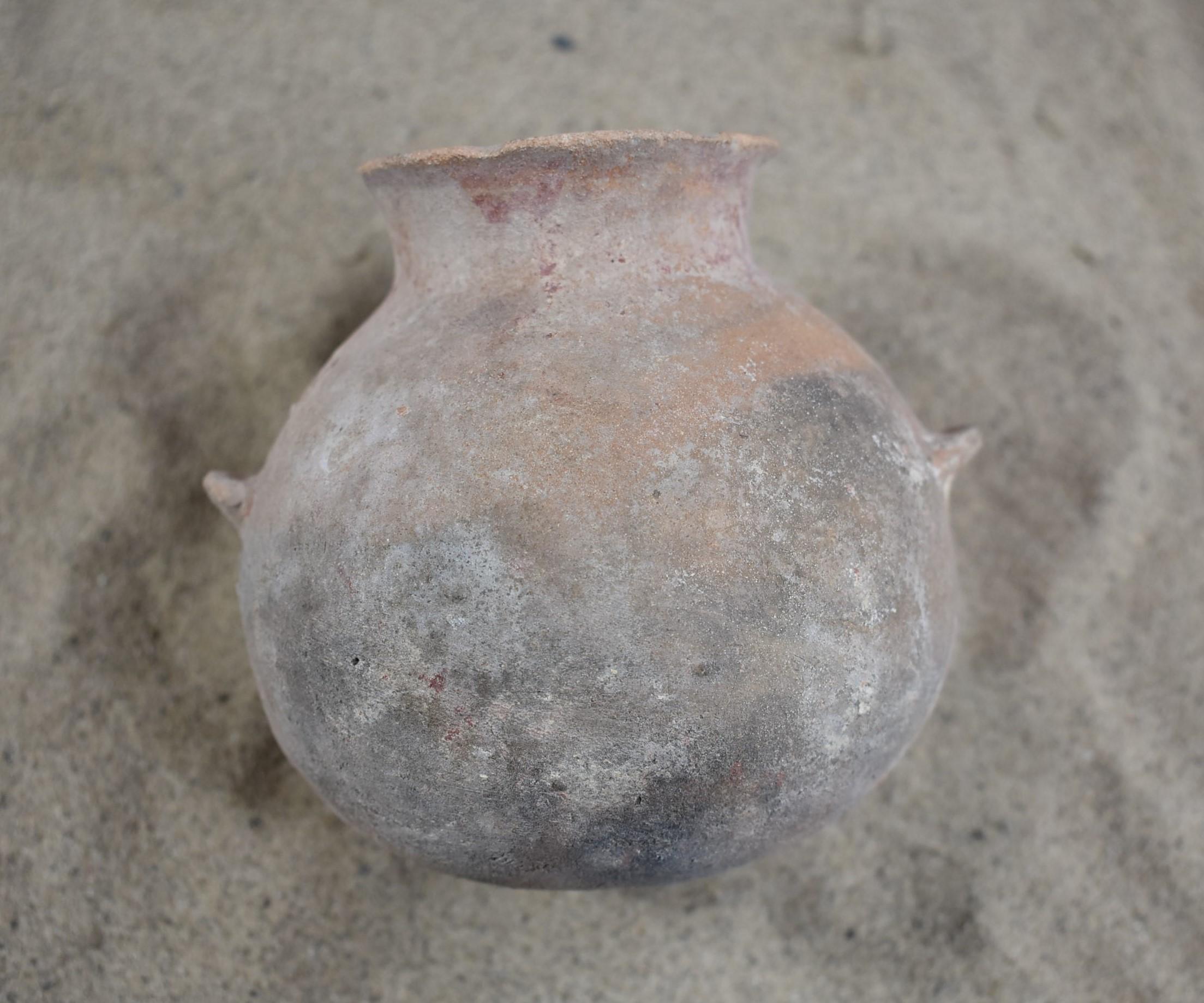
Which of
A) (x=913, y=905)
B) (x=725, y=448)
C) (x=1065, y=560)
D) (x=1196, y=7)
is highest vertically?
(x=1196, y=7)

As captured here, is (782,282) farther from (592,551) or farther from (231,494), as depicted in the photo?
(231,494)

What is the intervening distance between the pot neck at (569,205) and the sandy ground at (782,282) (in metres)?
0.56

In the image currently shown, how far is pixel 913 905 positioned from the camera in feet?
5.41

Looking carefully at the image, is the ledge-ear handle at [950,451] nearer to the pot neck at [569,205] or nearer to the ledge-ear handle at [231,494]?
the pot neck at [569,205]

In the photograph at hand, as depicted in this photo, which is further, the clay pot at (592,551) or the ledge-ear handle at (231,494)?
the ledge-ear handle at (231,494)

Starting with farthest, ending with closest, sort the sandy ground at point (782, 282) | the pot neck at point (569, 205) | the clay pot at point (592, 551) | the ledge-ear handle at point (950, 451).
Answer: the sandy ground at point (782, 282) < the ledge-ear handle at point (950, 451) < the pot neck at point (569, 205) < the clay pot at point (592, 551)

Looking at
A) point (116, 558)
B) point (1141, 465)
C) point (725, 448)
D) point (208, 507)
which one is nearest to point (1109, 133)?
point (1141, 465)

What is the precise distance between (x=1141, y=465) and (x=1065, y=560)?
23 centimetres

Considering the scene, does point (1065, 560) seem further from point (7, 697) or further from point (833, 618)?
point (7, 697)

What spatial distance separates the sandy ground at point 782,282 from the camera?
5.18 feet

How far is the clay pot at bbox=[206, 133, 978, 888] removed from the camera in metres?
1.00

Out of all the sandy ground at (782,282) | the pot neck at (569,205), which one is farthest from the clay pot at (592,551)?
the sandy ground at (782,282)

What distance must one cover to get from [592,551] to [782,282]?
0.67 m

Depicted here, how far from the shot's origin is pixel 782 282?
4.83 feet
